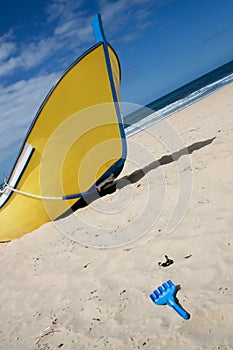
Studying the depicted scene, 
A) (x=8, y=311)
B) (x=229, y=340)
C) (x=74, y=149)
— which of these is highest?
(x=74, y=149)

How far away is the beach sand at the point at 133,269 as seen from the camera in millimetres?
1952

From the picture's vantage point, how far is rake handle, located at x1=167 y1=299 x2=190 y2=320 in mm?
1912

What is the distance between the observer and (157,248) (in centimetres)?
286

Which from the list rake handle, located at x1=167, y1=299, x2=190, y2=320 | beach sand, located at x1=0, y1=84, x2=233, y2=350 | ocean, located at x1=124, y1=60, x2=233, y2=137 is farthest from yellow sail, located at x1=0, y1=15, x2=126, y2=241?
ocean, located at x1=124, y1=60, x2=233, y2=137

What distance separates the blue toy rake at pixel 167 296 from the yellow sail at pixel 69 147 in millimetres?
2864

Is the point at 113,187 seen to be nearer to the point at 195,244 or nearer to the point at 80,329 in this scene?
the point at 195,244

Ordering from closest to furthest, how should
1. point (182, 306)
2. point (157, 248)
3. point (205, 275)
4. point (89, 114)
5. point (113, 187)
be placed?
point (182, 306) → point (205, 275) → point (157, 248) → point (89, 114) → point (113, 187)

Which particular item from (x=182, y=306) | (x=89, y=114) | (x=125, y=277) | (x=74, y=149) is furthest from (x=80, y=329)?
(x=89, y=114)

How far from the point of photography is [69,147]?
4590mm

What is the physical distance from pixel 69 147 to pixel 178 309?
3168 millimetres

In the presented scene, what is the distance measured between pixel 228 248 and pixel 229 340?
0.86m

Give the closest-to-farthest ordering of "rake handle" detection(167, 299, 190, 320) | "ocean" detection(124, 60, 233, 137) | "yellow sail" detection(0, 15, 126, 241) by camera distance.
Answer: "rake handle" detection(167, 299, 190, 320)
"yellow sail" detection(0, 15, 126, 241)
"ocean" detection(124, 60, 233, 137)

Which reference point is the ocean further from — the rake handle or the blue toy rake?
the rake handle

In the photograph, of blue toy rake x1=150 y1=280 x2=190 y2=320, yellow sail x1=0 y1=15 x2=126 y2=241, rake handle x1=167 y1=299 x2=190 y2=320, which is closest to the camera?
rake handle x1=167 y1=299 x2=190 y2=320
